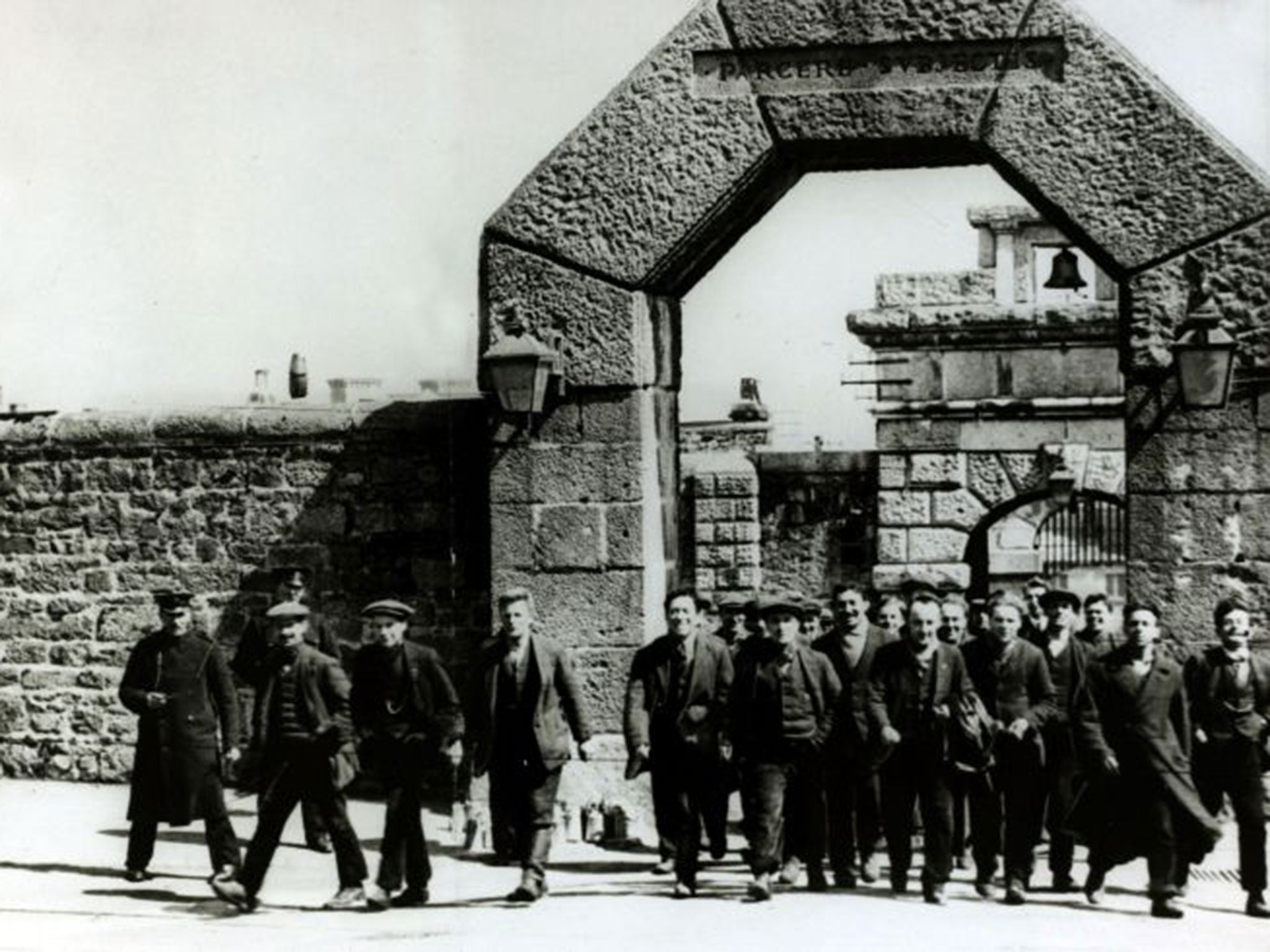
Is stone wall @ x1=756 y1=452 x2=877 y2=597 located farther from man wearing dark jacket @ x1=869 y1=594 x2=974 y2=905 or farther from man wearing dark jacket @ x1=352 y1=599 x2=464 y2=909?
man wearing dark jacket @ x1=352 y1=599 x2=464 y2=909

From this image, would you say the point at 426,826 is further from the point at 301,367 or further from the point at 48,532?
the point at 301,367

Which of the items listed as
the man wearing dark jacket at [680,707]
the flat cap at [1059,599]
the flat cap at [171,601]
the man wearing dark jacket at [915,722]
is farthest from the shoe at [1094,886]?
the flat cap at [171,601]

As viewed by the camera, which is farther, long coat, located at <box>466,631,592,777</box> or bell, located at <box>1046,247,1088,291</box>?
→ bell, located at <box>1046,247,1088,291</box>

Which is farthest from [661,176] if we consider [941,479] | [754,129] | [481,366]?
[941,479]

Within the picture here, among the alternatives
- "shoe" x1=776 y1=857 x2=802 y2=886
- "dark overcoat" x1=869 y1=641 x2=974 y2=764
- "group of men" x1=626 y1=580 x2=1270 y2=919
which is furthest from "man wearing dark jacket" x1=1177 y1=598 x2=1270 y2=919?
"shoe" x1=776 y1=857 x2=802 y2=886

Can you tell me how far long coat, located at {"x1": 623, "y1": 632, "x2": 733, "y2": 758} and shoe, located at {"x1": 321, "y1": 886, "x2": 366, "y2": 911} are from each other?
1.51 meters

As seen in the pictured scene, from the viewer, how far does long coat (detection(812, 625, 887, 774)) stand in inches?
400

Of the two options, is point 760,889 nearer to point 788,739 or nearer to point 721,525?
point 788,739

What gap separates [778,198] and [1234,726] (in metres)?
4.60

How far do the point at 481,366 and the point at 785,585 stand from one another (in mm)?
8335

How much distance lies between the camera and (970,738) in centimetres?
989

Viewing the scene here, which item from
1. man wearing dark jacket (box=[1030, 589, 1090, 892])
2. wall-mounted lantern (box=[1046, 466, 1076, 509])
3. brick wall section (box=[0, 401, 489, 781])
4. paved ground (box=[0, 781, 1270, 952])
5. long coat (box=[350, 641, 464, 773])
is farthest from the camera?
wall-mounted lantern (box=[1046, 466, 1076, 509])

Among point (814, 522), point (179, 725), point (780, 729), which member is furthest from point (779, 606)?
point (814, 522)

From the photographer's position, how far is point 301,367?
863 inches
